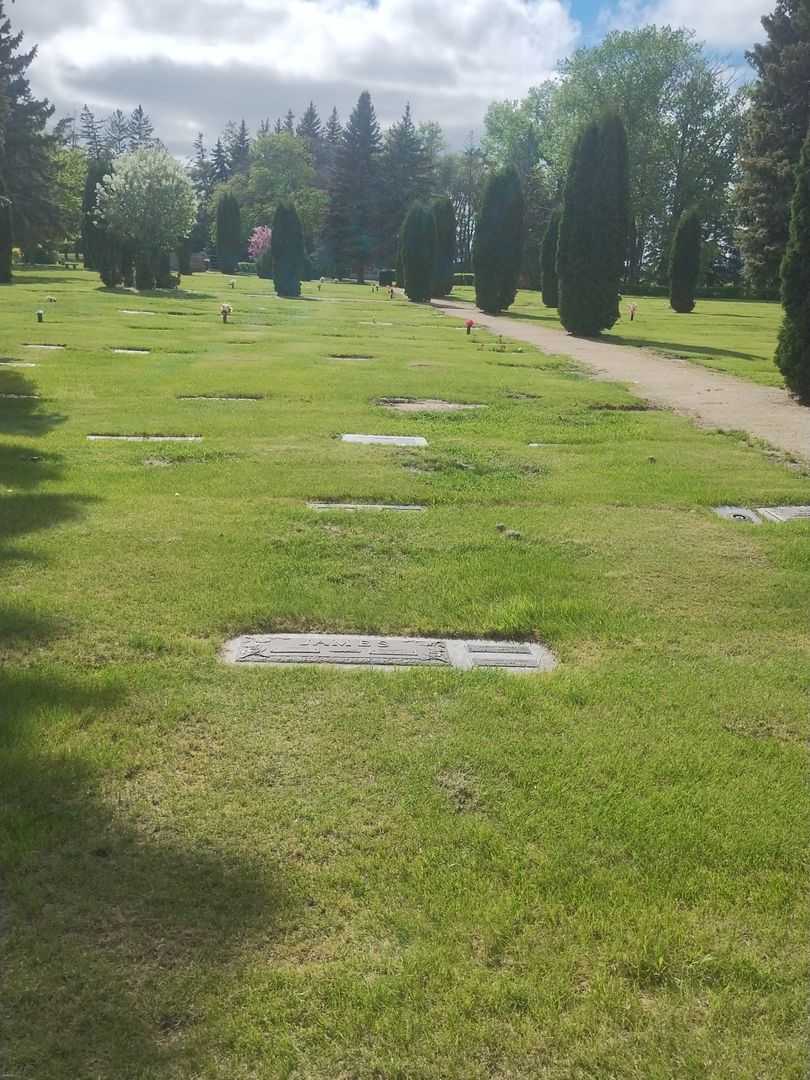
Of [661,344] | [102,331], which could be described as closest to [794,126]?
[661,344]

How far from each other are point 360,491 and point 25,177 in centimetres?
4244

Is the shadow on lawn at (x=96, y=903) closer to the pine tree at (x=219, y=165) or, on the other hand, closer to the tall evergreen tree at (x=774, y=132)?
the tall evergreen tree at (x=774, y=132)

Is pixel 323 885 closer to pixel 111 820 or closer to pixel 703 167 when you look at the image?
pixel 111 820

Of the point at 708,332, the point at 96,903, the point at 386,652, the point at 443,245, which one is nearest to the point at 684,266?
the point at 708,332

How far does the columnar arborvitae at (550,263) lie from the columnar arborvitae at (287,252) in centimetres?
1112

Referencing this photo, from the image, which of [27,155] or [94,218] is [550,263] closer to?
[94,218]

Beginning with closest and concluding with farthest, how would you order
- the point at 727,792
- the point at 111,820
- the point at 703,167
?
the point at 111,820 → the point at 727,792 → the point at 703,167

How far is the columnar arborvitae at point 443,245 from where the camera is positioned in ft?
140

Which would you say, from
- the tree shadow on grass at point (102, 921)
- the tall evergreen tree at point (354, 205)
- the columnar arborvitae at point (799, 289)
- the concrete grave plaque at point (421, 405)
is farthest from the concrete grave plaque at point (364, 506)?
the tall evergreen tree at point (354, 205)

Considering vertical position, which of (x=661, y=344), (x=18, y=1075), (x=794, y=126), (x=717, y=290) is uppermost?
(x=794, y=126)

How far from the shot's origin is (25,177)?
41.1m

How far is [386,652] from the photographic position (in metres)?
3.80

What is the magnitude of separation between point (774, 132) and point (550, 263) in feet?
36.0

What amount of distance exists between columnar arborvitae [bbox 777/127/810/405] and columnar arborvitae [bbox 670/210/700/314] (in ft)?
68.3
